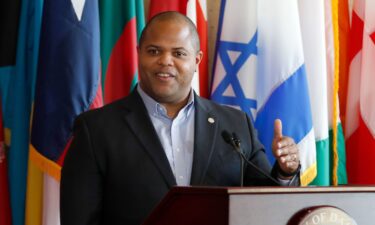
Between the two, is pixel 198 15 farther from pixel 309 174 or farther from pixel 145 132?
pixel 145 132

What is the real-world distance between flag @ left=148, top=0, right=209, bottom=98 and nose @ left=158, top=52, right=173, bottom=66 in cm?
99

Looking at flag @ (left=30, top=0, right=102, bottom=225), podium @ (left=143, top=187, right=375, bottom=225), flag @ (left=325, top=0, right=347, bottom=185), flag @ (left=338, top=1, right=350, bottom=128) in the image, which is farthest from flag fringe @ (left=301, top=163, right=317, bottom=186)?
podium @ (left=143, top=187, right=375, bottom=225)

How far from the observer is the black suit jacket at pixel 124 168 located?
77.5 inches

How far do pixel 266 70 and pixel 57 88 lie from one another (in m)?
1.09

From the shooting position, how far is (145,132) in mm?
2064

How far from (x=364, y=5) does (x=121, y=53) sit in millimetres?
1446

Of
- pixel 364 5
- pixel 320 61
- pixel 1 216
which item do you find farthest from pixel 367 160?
pixel 1 216

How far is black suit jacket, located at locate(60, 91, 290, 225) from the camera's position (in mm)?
1969

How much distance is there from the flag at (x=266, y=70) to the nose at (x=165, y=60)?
3.64 feet

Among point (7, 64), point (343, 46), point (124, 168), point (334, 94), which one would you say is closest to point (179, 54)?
point (124, 168)

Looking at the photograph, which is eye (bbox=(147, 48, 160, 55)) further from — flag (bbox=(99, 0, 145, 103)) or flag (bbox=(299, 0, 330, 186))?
flag (bbox=(299, 0, 330, 186))

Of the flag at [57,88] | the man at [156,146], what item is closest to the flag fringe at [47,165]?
the flag at [57,88]

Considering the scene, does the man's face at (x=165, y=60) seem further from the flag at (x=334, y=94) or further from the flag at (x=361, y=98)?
the flag at (x=361, y=98)

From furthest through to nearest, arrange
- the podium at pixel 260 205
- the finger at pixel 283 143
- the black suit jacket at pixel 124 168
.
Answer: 1. the black suit jacket at pixel 124 168
2. the finger at pixel 283 143
3. the podium at pixel 260 205
